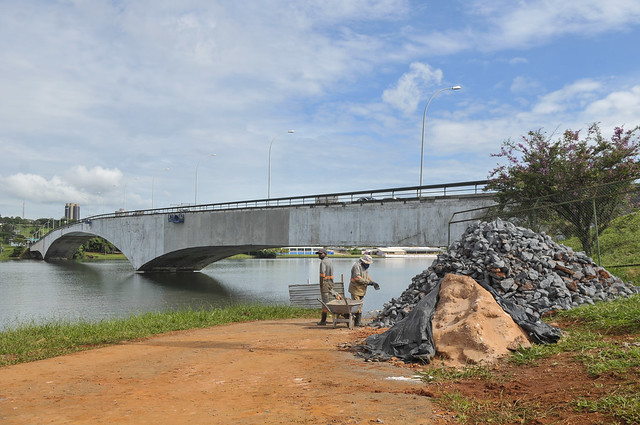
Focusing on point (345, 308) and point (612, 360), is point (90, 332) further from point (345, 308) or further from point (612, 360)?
point (612, 360)

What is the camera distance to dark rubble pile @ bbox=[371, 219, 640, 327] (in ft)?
34.5

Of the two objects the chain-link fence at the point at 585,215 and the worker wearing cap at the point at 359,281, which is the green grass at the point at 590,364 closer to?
the worker wearing cap at the point at 359,281

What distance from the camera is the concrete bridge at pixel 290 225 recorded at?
2312cm

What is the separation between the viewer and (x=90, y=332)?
11609 millimetres

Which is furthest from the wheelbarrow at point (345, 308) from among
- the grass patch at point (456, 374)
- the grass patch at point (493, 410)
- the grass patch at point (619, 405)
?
the grass patch at point (619, 405)

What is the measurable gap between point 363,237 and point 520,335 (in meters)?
18.6

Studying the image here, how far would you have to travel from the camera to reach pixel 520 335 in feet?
25.4

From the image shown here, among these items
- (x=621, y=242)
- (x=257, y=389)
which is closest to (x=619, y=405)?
(x=257, y=389)

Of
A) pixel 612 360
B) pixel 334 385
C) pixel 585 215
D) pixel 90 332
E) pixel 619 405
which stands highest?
pixel 585 215

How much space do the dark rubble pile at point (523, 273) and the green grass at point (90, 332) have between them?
4.77 metres

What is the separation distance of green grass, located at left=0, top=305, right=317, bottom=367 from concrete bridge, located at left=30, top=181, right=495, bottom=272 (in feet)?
30.1

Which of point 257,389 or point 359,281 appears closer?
point 257,389

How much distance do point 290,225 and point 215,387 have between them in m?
23.9

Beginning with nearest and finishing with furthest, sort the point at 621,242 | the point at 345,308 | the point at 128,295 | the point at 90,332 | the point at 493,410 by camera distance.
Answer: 1. the point at 493,410
2. the point at 90,332
3. the point at 345,308
4. the point at 621,242
5. the point at 128,295
